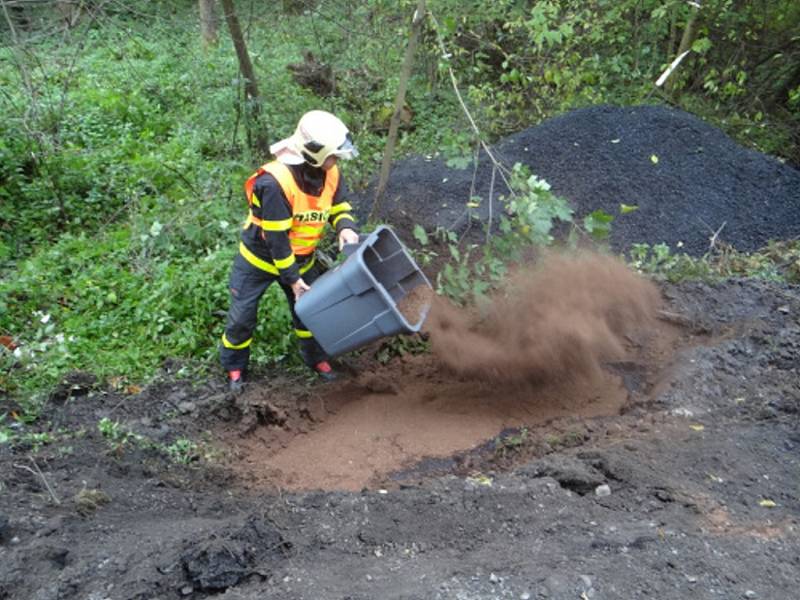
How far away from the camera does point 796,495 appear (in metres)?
3.80

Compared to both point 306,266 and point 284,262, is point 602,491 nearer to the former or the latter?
point 284,262

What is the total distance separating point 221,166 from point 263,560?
16.1 ft

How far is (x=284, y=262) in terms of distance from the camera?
466 centimetres

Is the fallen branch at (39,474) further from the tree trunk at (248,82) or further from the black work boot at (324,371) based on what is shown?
the tree trunk at (248,82)

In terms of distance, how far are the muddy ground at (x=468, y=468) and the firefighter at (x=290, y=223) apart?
38 centimetres

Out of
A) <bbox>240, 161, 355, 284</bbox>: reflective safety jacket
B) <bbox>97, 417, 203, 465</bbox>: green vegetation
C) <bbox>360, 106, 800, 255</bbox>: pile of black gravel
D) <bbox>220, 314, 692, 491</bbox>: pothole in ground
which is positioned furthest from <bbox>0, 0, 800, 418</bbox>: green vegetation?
<bbox>240, 161, 355, 284</bbox>: reflective safety jacket

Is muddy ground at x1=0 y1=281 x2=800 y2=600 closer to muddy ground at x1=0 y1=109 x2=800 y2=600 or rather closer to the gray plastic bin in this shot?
muddy ground at x1=0 y1=109 x2=800 y2=600

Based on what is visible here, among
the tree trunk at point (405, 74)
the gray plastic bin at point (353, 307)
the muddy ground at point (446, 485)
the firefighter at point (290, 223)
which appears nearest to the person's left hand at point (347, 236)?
Result: the firefighter at point (290, 223)

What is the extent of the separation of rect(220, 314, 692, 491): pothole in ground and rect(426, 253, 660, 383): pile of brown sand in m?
0.11

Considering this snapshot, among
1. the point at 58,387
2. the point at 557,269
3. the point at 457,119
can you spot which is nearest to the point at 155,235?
the point at 58,387

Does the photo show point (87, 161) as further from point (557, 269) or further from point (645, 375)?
point (645, 375)

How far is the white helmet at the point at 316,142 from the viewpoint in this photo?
4.36m

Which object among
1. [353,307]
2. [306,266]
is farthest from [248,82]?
[353,307]

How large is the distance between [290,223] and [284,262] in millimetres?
233
